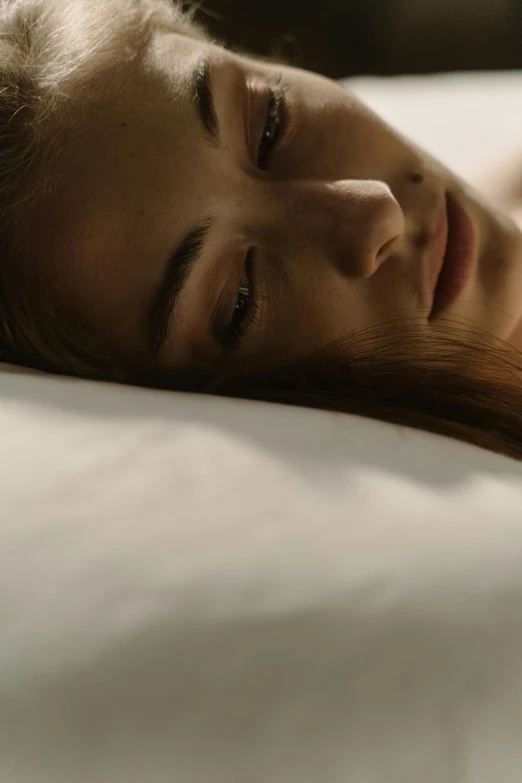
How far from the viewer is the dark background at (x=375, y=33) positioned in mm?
1589

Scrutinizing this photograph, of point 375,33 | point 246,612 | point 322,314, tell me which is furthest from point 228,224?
point 375,33

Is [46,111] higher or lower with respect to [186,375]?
higher

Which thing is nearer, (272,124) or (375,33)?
(272,124)

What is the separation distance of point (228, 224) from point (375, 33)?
4.29 feet

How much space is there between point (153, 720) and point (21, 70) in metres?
0.70

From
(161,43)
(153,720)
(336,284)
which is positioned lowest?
(153,720)

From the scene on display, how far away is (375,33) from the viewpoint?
171 centimetres

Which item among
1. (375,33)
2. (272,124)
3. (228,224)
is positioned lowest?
(228,224)

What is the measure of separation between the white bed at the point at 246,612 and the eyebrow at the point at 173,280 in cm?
27

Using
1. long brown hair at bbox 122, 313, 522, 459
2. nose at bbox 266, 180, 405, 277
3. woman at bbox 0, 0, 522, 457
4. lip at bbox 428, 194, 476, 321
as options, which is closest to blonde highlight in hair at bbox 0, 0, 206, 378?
woman at bbox 0, 0, 522, 457

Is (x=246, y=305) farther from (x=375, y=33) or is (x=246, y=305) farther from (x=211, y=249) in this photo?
(x=375, y=33)

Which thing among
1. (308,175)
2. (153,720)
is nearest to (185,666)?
(153,720)

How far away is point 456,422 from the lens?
706mm

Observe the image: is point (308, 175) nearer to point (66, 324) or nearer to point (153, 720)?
point (66, 324)
